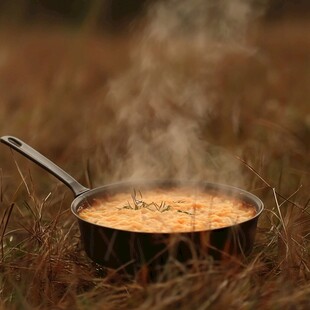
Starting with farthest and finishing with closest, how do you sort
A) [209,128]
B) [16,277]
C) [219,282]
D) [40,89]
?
[40,89], [209,128], [16,277], [219,282]

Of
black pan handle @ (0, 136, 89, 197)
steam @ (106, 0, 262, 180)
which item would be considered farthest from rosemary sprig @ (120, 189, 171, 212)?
steam @ (106, 0, 262, 180)

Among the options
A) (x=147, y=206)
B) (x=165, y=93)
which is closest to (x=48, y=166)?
(x=147, y=206)

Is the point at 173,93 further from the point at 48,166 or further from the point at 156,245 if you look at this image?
the point at 156,245

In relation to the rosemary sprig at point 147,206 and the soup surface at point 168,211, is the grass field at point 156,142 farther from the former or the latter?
the rosemary sprig at point 147,206

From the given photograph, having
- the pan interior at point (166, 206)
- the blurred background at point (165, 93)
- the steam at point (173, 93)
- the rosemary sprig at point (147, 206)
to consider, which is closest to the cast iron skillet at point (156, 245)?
the pan interior at point (166, 206)

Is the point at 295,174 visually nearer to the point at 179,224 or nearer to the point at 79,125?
the point at 179,224

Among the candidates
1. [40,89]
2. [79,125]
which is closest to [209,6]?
[79,125]

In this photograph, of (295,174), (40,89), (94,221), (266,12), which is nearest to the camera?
(94,221)
